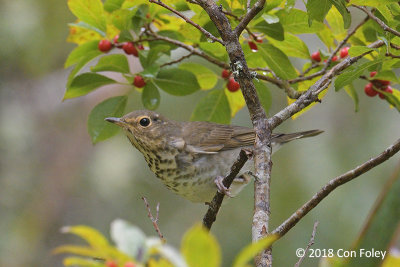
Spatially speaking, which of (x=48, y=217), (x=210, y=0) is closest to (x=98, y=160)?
(x=48, y=217)

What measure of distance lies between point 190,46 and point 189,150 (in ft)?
2.73

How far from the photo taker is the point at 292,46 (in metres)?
2.97

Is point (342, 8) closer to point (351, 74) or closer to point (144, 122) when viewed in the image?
point (351, 74)

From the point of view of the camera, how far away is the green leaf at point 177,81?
123 inches

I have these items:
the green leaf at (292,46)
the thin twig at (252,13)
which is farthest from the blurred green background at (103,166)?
the thin twig at (252,13)

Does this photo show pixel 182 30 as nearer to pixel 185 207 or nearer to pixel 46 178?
pixel 185 207

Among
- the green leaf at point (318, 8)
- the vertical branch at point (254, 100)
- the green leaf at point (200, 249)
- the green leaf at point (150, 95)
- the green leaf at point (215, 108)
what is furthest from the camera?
the green leaf at point (215, 108)

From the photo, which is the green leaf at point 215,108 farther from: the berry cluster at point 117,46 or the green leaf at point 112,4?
the green leaf at point 112,4

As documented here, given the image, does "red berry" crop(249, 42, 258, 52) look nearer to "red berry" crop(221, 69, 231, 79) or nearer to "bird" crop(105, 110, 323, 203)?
"red berry" crop(221, 69, 231, 79)

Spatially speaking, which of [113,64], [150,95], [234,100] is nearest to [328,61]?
[234,100]

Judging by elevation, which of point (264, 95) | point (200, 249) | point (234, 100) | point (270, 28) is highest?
point (270, 28)

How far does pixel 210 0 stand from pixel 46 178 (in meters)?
6.36

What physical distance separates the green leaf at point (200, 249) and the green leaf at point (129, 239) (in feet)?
0.56

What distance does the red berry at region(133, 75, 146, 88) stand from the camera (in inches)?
124
